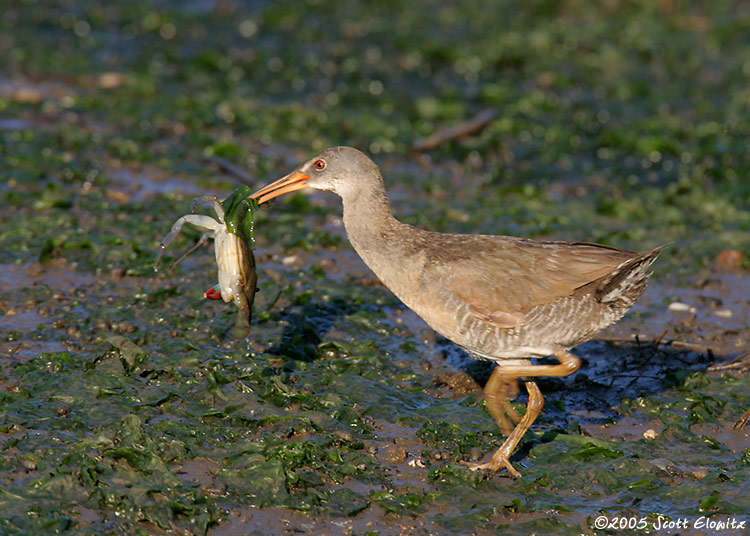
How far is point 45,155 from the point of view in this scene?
32.4ft

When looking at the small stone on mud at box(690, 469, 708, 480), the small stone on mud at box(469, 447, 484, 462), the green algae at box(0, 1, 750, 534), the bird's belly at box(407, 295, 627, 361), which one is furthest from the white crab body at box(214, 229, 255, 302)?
the small stone on mud at box(690, 469, 708, 480)

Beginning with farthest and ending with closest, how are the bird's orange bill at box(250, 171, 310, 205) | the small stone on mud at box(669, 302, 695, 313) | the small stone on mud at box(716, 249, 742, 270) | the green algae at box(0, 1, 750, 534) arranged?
1. the small stone on mud at box(716, 249, 742, 270)
2. the small stone on mud at box(669, 302, 695, 313)
3. the bird's orange bill at box(250, 171, 310, 205)
4. the green algae at box(0, 1, 750, 534)

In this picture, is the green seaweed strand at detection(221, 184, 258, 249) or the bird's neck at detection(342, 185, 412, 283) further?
the bird's neck at detection(342, 185, 412, 283)

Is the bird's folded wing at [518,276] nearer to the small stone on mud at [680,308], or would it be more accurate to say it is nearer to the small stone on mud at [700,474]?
the small stone on mud at [700,474]

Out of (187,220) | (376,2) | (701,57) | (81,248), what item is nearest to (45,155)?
(81,248)

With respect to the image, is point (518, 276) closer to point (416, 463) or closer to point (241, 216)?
point (416, 463)

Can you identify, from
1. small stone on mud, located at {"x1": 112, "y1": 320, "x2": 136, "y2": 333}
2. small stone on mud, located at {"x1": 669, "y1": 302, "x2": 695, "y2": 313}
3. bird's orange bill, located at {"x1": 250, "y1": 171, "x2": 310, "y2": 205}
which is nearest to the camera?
bird's orange bill, located at {"x1": 250, "y1": 171, "x2": 310, "y2": 205}

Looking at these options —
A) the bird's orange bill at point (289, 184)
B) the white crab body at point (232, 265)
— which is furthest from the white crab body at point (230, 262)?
the bird's orange bill at point (289, 184)

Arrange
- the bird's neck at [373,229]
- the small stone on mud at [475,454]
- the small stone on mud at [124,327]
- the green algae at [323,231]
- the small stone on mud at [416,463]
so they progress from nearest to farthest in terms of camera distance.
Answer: the green algae at [323,231] → the small stone on mud at [416,463] → the small stone on mud at [475,454] → the bird's neck at [373,229] → the small stone on mud at [124,327]

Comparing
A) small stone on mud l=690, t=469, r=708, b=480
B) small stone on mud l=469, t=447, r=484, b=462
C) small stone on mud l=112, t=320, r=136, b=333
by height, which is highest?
small stone on mud l=112, t=320, r=136, b=333

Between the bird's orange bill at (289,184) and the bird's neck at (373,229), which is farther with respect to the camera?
the bird's orange bill at (289,184)

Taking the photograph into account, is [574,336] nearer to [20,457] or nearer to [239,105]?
[20,457]

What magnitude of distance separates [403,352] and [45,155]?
16.3ft

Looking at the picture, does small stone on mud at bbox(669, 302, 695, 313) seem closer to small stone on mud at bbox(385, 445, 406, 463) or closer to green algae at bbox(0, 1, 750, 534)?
green algae at bbox(0, 1, 750, 534)
